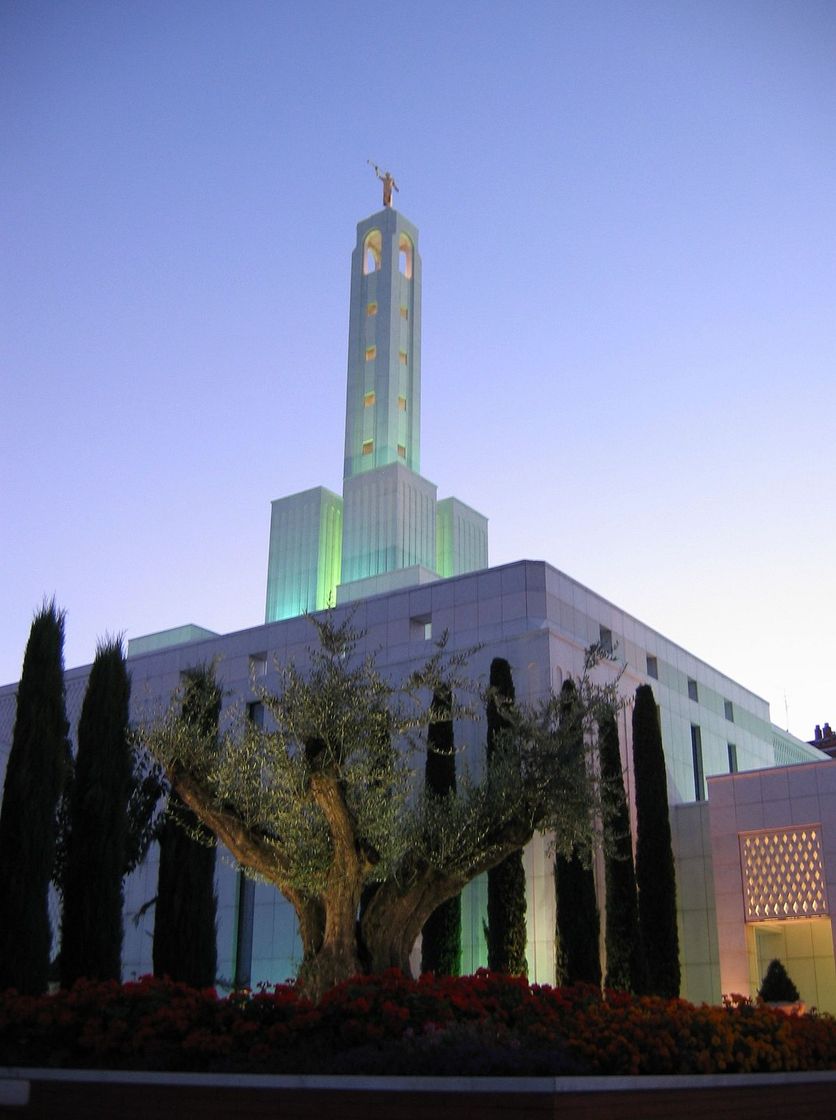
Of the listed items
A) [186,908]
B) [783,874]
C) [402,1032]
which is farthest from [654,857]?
[402,1032]

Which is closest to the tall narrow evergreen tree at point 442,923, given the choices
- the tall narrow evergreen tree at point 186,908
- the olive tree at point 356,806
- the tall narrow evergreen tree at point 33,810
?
the tall narrow evergreen tree at point 186,908

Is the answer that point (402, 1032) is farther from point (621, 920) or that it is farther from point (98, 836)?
point (621, 920)

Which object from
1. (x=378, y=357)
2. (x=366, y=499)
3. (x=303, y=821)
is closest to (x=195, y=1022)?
(x=303, y=821)

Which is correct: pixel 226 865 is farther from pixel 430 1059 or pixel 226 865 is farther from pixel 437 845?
pixel 430 1059

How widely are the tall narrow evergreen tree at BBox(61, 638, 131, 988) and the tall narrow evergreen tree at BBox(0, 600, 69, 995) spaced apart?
2.38ft

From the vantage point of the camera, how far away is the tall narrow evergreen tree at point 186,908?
2183 centimetres

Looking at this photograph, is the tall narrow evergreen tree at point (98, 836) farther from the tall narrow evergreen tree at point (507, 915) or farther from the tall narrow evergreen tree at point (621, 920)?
the tall narrow evergreen tree at point (621, 920)

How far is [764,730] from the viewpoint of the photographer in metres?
39.9

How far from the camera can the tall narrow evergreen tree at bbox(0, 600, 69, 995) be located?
1714 cm

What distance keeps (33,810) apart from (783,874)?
51.9 feet

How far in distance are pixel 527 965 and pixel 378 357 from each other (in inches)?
1345

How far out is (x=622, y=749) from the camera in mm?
28547

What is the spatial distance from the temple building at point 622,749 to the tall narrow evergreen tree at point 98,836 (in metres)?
1.17

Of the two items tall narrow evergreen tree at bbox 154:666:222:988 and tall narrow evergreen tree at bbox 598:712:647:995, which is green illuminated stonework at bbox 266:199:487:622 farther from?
tall narrow evergreen tree at bbox 154:666:222:988
